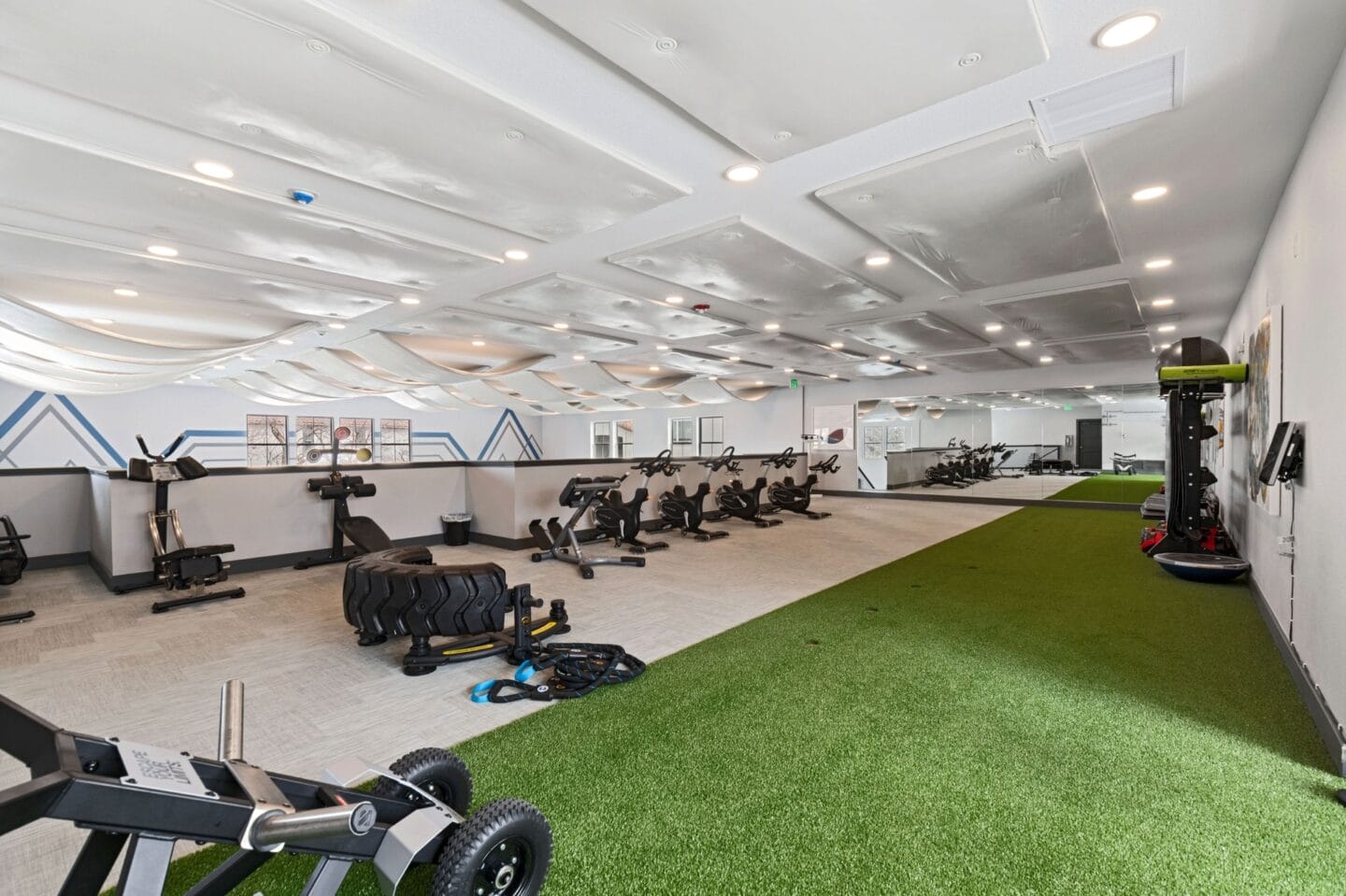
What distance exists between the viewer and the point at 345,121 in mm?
3107

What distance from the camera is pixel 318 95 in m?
2.88

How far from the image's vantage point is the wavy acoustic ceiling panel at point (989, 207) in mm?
3533

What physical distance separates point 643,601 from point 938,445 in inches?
477

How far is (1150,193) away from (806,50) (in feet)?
9.97

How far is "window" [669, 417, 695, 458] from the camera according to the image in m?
17.6

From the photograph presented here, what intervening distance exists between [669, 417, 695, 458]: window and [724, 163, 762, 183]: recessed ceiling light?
13725mm

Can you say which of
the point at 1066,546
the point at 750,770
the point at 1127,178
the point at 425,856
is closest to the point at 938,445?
the point at 1066,546

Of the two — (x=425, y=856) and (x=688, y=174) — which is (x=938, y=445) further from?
(x=425, y=856)

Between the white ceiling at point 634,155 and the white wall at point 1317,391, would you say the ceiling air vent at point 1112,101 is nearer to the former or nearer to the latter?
the white ceiling at point 634,155

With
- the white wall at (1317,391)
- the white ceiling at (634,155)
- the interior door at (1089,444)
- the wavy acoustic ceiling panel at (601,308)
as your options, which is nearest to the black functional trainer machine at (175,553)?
the white ceiling at (634,155)

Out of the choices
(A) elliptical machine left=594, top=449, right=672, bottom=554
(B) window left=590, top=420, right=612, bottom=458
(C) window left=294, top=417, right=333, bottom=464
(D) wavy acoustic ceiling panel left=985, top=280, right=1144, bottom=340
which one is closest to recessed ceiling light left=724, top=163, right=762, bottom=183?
(A) elliptical machine left=594, top=449, right=672, bottom=554

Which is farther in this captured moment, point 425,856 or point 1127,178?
point 1127,178

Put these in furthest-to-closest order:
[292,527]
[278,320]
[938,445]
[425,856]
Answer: [938,445] → [278,320] → [292,527] → [425,856]

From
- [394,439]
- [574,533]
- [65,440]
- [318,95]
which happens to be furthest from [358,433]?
[318,95]
